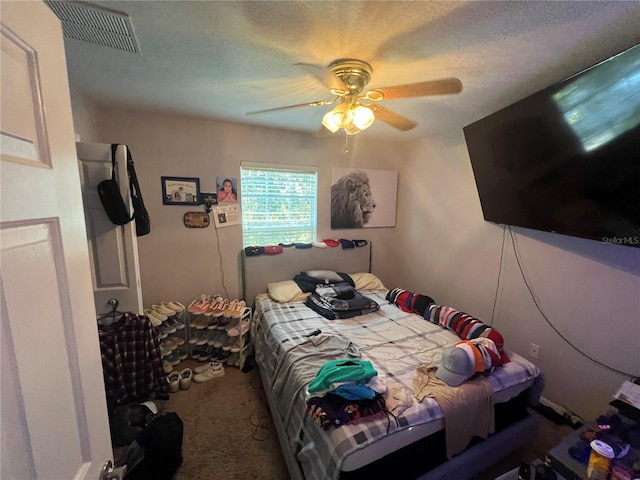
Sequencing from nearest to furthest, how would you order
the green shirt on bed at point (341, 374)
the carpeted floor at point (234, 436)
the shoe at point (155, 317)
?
the green shirt on bed at point (341, 374)
the carpeted floor at point (234, 436)
the shoe at point (155, 317)

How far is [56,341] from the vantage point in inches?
23.1

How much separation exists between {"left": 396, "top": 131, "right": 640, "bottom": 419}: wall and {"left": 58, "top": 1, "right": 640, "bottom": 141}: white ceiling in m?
1.05

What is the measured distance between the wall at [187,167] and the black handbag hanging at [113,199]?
0.69 meters

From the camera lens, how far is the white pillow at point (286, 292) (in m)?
2.69

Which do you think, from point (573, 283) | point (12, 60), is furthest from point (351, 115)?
point (573, 283)

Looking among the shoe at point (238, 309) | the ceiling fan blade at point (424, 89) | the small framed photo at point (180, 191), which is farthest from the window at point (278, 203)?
the ceiling fan blade at point (424, 89)

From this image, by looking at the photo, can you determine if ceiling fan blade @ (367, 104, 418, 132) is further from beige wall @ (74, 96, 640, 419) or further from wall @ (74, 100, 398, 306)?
wall @ (74, 100, 398, 306)

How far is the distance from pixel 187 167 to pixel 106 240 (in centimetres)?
106

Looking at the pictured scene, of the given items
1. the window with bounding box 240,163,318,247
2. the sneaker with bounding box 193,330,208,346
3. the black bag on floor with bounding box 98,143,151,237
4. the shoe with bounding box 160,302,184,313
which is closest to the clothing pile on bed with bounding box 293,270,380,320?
the window with bounding box 240,163,318,247

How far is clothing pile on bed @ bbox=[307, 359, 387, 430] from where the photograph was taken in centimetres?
125

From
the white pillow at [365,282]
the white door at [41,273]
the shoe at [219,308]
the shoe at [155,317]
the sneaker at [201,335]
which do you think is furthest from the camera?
the white pillow at [365,282]

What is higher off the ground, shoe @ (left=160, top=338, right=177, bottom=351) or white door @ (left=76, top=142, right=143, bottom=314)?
white door @ (left=76, top=142, right=143, bottom=314)

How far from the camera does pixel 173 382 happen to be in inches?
87.0

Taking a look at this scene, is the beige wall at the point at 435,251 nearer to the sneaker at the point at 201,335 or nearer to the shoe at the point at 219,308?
the shoe at the point at 219,308
